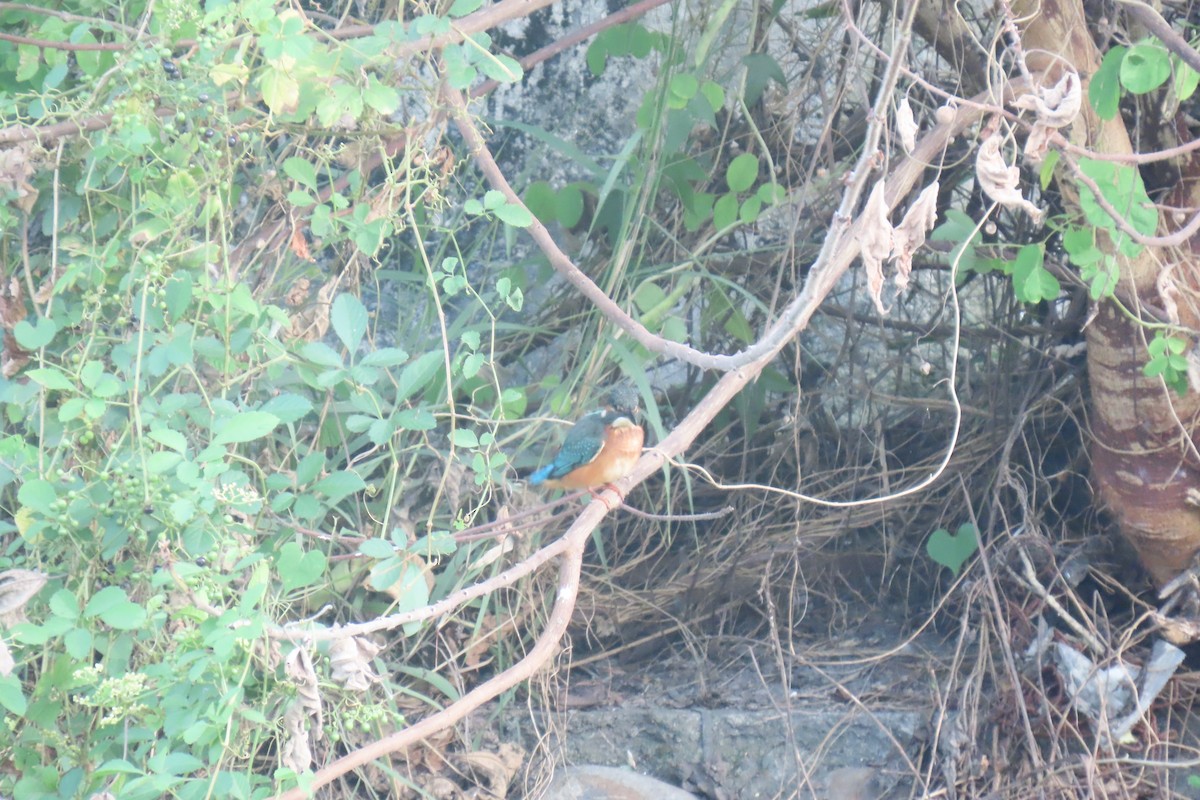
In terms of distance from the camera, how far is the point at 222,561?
1996 mm

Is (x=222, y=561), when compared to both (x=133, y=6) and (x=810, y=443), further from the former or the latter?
(x=810, y=443)

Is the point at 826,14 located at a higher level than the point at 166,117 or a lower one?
higher

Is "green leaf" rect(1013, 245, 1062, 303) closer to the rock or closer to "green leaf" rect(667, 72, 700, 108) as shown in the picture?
"green leaf" rect(667, 72, 700, 108)

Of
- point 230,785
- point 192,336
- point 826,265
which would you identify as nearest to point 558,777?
point 230,785

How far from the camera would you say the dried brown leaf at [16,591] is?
200 cm

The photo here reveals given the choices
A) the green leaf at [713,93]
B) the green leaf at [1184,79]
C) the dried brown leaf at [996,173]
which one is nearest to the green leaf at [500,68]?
the dried brown leaf at [996,173]

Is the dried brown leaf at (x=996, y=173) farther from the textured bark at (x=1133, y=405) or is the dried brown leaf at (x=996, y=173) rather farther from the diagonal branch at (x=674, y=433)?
the textured bark at (x=1133, y=405)

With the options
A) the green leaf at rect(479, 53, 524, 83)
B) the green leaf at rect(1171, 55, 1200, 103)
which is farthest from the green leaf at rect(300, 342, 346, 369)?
the green leaf at rect(1171, 55, 1200, 103)

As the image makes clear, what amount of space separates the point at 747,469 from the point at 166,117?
207 cm

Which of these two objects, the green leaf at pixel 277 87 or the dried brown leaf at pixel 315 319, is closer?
the green leaf at pixel 277 87

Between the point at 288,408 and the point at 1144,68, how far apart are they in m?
1.83

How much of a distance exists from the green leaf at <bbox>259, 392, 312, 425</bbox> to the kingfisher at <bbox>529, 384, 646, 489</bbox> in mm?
978

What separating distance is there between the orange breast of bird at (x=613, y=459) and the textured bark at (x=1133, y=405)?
3.98ft

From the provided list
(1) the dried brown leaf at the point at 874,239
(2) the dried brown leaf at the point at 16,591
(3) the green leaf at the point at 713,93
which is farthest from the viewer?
(3) the green leaf at the point at 713,93
